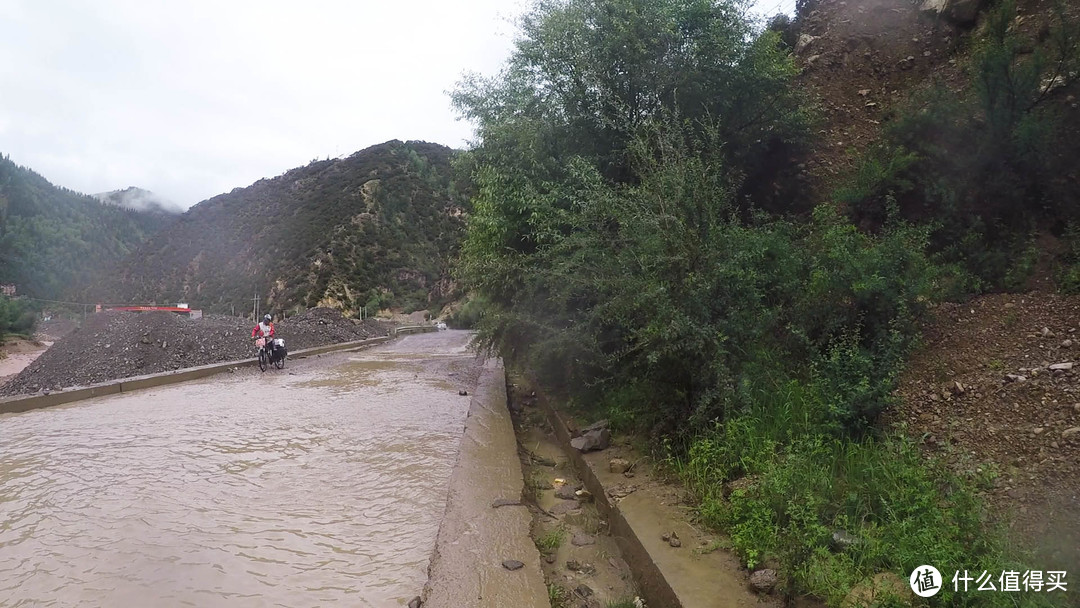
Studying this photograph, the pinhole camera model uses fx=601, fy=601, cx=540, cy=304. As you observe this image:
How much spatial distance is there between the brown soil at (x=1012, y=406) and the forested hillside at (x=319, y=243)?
1760 inches

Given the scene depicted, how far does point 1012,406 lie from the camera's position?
4023 mm

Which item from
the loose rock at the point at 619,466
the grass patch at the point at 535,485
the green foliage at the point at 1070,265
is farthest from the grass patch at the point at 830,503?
the green foliage at the point at 1070,265

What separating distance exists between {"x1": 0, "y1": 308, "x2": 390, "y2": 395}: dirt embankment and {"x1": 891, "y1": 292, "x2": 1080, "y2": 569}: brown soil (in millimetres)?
15173

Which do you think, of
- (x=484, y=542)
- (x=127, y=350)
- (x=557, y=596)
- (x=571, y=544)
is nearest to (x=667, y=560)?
(x=557, y=596)

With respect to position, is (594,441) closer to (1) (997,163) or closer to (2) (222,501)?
(2) (222,501)

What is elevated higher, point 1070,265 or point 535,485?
point 1070,265

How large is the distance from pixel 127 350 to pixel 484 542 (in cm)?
1542

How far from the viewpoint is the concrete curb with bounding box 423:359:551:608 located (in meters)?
3.56

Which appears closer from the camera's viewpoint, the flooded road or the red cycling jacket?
the flooded road

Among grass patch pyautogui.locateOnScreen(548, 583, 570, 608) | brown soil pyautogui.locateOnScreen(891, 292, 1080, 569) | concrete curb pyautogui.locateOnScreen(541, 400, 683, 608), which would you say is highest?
brown soil pyautogui.locateOnScreen(891, 292, 1080, 569)

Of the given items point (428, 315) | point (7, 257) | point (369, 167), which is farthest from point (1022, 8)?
point (7, 257)

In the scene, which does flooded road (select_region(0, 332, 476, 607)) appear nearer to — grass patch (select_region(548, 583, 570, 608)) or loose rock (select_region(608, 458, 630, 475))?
grass patch (select_region(548, 583, 570, 608))

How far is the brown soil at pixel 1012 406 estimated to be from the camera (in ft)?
10.5

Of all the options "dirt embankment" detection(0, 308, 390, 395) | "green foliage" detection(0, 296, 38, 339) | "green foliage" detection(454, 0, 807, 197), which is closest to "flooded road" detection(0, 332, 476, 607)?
"green foliage" detection(454, 0, 807, 197)
